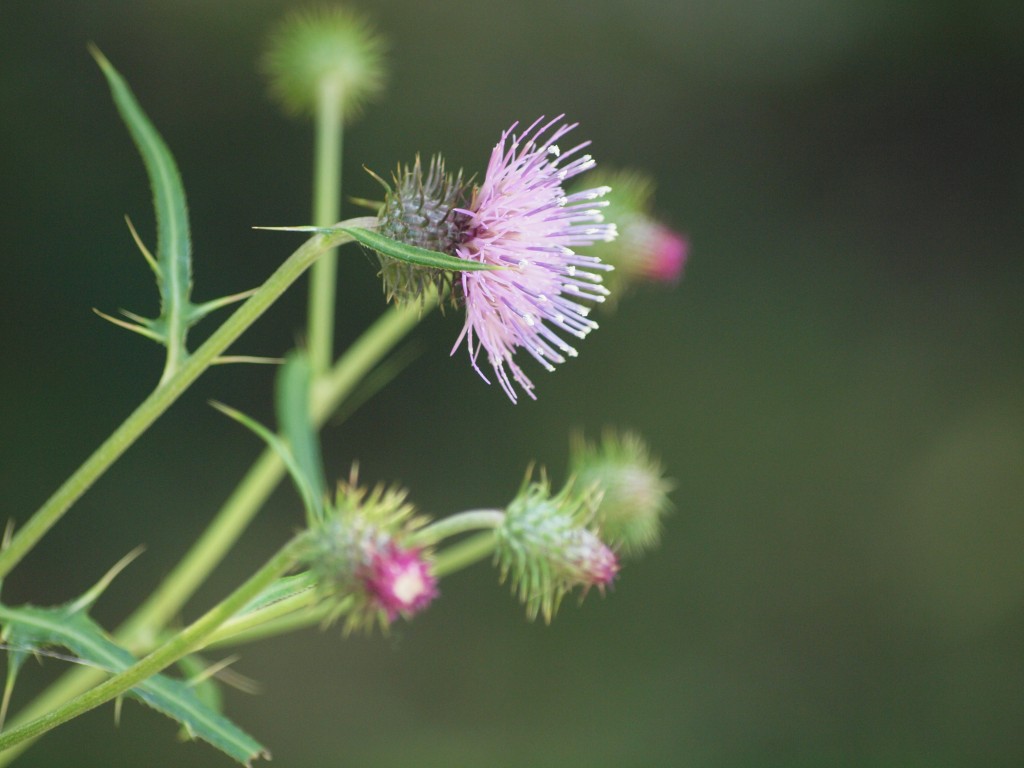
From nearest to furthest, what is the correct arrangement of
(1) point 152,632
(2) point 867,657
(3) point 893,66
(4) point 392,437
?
(1) point 152,632 < (4) point 392,437 < (2) point 867,657 < (3) point 893,66

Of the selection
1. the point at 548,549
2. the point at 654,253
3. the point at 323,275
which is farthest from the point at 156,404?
the point at 654,253

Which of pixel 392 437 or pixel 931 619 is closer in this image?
pixel 392 437

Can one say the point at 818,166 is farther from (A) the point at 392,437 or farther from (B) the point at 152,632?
(B) the point at 152,632

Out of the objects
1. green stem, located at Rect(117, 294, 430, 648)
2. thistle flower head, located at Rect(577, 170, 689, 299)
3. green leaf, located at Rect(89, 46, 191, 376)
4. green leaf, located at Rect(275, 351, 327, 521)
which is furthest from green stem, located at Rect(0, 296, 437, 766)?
thistle flower head, located at Rect(577, 170, 689, 299)

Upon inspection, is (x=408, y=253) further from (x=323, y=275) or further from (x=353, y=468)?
(x=323, y=275)

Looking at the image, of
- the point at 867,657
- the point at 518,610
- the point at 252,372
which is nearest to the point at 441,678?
the point at 518,610

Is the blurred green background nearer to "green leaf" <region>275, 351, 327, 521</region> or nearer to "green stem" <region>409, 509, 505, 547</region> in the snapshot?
"green leaf" <region>275, 351, 327, 521</region>

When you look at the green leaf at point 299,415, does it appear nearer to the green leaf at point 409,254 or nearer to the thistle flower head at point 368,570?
the thistle flower head at point 368,570
